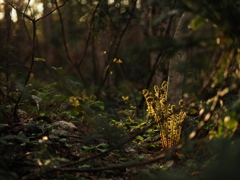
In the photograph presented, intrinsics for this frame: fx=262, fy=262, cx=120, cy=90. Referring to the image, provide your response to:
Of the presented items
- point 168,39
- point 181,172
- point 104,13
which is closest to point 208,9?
point 168,39

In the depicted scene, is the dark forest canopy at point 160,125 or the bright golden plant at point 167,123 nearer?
the dark forest canopy at point 160,125

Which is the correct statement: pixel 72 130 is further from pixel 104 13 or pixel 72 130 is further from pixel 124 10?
pixel 124 10

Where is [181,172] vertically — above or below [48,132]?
below

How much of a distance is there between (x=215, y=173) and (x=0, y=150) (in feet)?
5.39

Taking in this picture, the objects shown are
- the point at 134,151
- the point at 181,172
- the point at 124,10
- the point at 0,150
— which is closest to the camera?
the point at 0,150

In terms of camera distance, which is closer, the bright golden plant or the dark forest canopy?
the dark forest canopy

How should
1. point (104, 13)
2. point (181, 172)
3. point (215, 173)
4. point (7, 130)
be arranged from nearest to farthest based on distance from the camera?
point (215, 173) → point (181, 172) → point (7, 130) → point (104, 13)

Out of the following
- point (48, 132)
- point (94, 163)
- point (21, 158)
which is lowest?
point (94, 163)

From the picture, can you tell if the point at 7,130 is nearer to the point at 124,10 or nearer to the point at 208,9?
the point at 208,9

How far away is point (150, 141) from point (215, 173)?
2.20m

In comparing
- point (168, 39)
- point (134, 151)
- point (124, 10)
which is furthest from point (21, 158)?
point (124, 10)

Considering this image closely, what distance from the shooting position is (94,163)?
2.34m

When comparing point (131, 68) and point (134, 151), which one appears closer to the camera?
A: point (134, 151)

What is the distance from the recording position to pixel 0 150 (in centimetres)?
205
